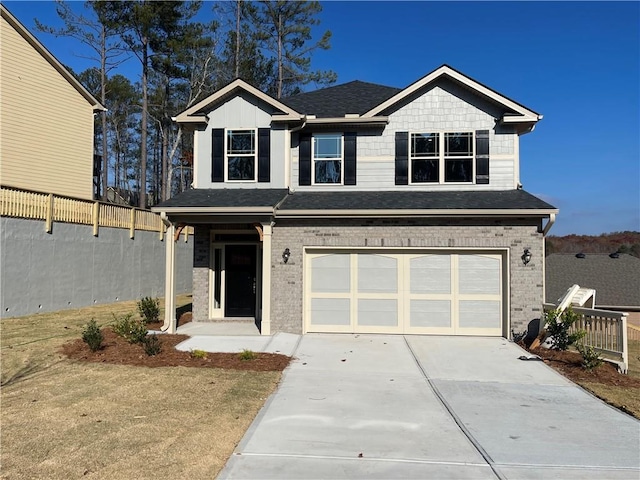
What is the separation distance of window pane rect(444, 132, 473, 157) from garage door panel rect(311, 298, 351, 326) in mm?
4973

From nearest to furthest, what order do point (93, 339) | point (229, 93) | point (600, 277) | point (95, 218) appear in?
1. point (93, 339)
2. point (229, 93)
3. point (95, 218)
4. point (600, 277)

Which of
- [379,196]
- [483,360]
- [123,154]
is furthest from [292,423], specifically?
[123,154]

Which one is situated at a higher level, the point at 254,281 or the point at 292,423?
the point at 254,281

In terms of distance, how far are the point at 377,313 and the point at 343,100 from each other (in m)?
7.18

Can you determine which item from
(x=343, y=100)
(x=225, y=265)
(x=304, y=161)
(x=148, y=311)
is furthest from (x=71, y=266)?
(x=343, y=100)

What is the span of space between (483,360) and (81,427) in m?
7.08

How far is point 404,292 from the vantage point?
11.3 m

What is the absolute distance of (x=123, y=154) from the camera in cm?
4344

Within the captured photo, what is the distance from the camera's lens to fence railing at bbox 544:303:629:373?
869 cm

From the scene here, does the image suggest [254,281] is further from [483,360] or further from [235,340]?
[483,360]

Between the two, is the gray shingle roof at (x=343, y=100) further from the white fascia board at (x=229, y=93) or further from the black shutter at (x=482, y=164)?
the black shutter at (x=482, y=164)

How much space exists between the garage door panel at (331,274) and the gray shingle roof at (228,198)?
191 cm

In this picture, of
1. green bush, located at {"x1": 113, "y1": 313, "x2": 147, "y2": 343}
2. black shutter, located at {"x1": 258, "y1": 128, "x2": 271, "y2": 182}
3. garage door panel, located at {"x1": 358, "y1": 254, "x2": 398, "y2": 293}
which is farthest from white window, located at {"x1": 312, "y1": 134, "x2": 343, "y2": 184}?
green bush, located at {"x1": 113, "y1": 313, "x2": 147, "y2": 343}

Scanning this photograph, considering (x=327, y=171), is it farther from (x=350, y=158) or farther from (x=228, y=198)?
(x=228, y=198)
